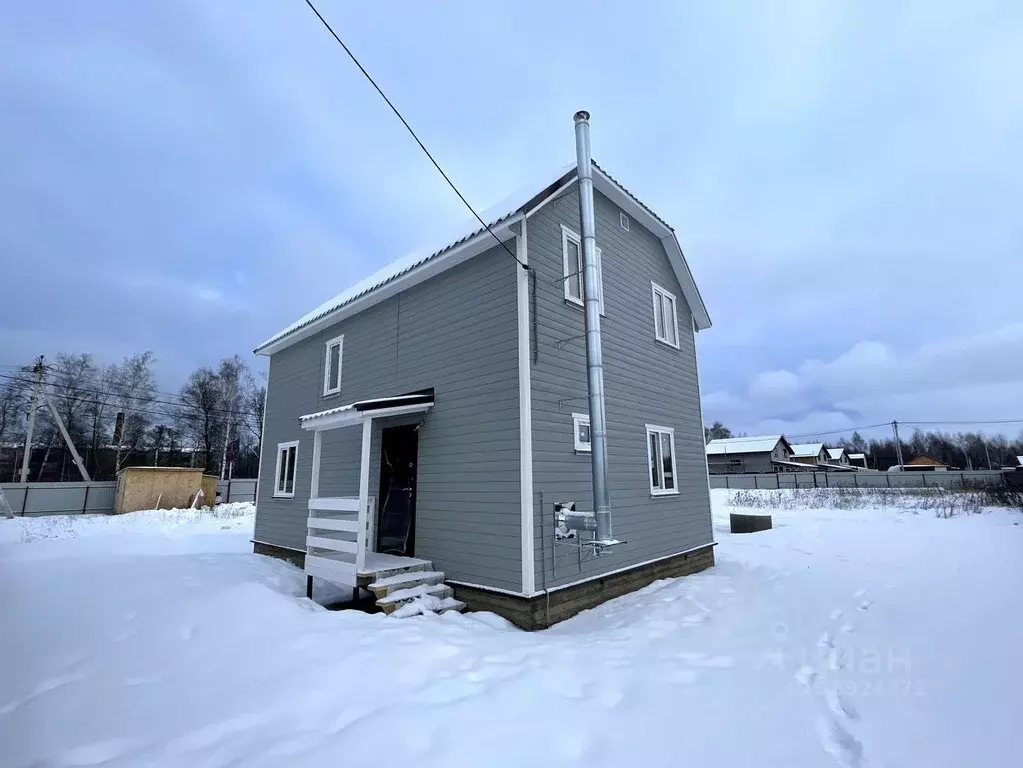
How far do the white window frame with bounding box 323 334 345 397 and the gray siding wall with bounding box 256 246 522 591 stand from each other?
0.14 meters

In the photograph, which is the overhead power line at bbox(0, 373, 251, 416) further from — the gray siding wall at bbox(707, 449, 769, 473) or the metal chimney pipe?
the gray siding wall at bbox(707, 449, 769, 473)

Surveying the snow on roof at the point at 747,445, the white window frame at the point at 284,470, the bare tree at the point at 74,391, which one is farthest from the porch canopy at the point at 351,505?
the snow on roof at the point at 747,445

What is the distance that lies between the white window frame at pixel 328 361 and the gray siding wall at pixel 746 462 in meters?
45.2

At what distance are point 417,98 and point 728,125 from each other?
8468 mm

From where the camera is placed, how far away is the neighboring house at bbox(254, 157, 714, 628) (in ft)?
22.1

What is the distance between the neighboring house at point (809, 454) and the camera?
2327 inches

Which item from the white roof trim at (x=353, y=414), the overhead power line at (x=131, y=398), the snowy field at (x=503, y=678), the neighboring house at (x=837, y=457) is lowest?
the snowy field at (x=503, y=678)

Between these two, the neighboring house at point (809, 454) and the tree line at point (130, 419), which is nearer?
the tree line at point (130, 419)

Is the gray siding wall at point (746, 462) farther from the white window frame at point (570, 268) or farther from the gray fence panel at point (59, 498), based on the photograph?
the gray fence panel at point (59, 498)

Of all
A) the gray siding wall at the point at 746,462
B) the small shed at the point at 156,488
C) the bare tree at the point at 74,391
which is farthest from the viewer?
the gray siding wall at the point at 746,462

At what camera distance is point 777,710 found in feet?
12.2

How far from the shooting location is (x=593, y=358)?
21.4ft

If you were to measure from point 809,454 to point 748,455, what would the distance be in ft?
62.1

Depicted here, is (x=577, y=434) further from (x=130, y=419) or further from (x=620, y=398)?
Answer: (x=130, y=419)
